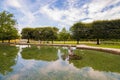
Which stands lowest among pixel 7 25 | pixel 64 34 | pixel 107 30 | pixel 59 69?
pixel 59 69

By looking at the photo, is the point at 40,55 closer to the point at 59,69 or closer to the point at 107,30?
the point at 59,69

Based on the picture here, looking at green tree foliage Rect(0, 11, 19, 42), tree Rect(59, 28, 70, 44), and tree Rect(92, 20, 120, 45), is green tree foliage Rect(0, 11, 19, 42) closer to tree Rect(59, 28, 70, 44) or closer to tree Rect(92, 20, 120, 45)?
tree Rect(59, 28, 70, 44)

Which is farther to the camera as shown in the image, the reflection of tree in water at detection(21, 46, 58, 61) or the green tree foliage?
the green tree foliage

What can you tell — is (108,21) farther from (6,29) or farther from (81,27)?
(6,29)

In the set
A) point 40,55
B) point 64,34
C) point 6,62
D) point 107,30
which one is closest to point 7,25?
point 64,34

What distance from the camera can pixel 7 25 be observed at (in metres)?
53.2

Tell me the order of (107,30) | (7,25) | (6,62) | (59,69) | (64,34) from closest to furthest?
(59,69)
(6,62)
(107,30)
(64,34)
(7,25)

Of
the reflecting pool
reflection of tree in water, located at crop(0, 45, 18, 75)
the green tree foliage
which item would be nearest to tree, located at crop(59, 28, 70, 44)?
the green tree foliage

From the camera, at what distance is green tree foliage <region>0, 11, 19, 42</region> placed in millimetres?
52500

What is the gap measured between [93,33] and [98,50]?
19.4 metres

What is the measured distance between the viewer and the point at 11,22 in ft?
180

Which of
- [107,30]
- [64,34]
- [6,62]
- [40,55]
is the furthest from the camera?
[64,34]

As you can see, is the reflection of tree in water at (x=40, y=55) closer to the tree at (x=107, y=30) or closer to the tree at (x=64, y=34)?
the tree at (x=107, y=30)

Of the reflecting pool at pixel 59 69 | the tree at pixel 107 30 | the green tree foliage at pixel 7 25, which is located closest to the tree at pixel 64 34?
the tree at pixel 107 30
